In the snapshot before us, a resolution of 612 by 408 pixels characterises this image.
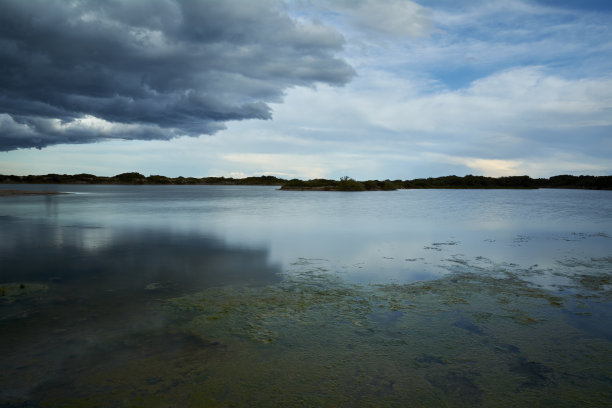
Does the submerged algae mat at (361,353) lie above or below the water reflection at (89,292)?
above

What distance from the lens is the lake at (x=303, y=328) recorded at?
503 cm

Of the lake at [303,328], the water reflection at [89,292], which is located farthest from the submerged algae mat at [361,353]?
the water reflection at [89,292]

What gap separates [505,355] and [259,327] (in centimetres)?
435

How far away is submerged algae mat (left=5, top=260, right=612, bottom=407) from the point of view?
4914 millimetres

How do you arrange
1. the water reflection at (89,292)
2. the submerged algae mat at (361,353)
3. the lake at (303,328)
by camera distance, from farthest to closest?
the water reflection at (89,292), the lake at (303,328), the submerged algae mat at (361,353)

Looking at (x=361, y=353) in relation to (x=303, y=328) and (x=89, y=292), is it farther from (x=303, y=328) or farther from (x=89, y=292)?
(x=89, y=292)

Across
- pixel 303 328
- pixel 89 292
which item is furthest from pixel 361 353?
pixel 89 292

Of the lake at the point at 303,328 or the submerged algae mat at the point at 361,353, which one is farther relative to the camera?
the lake at the point at 303,328

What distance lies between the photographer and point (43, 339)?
A: 21.4 feet

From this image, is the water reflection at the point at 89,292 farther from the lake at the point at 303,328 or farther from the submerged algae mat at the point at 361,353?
the submerged algae mat at the point at 361,353

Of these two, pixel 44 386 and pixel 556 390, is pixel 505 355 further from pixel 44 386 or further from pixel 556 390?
pixel 44 386

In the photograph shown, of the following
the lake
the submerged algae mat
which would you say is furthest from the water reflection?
the submerged algae mat

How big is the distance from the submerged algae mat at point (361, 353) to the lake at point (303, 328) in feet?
0.10

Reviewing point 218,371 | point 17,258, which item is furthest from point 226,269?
point 17,258
